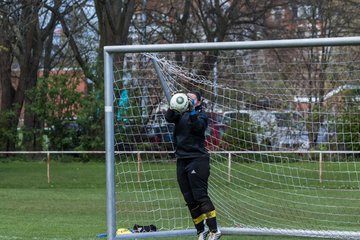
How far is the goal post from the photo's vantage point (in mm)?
11703

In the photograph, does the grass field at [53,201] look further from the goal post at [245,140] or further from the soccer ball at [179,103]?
the soccer ball at [179,103]

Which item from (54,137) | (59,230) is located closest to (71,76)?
(54,137)

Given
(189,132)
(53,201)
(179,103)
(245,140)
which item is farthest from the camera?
(53,201)

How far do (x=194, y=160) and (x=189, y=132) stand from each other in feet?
1.28

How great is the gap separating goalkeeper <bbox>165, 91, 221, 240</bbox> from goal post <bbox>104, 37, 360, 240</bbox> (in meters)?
0.97

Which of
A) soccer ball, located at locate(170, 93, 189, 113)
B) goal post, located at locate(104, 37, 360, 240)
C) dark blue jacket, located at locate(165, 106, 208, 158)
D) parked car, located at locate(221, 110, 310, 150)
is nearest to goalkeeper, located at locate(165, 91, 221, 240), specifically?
dark blue jacket, located at locate(165, 106, 208, 158)

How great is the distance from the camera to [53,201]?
17984mm

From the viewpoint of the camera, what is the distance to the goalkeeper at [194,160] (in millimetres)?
9812

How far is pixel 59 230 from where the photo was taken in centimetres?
1212

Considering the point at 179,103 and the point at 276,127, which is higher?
the point at 179,103

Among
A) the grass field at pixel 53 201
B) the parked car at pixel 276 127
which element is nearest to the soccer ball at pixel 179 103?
the grass field at pixel 53 201

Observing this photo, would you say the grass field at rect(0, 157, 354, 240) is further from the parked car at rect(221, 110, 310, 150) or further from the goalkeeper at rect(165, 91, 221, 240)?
the parked car at rect(221, 110, 310, 150)

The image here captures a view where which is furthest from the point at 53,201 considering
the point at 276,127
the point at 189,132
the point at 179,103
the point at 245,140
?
the point at 179,103

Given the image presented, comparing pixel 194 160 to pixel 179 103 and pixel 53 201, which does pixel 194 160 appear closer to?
pixel 179 103
